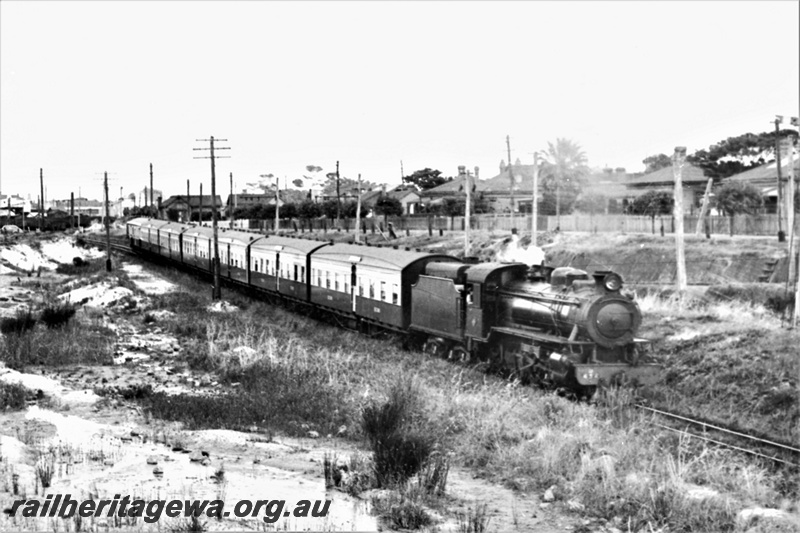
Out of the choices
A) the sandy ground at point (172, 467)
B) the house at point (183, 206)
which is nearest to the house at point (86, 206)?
the house at point (183, 206)

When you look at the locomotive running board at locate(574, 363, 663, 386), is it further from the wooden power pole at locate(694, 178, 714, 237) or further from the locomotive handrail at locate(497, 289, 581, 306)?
the wooden power pole at locate(694, 178, 714, 237)

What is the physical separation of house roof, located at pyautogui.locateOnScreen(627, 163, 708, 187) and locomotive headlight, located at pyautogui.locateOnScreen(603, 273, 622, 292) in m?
43.3

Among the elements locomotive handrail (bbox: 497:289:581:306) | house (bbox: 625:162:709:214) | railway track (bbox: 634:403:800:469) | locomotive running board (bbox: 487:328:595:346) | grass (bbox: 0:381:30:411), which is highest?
house (bbox: 625:162:709:214)

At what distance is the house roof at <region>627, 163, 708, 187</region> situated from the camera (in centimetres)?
5900

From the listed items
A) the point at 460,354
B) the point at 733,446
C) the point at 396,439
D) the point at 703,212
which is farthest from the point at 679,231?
the point at 396,439

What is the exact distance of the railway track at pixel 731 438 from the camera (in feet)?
45.4

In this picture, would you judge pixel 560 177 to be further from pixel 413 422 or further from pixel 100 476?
pixel 100 476

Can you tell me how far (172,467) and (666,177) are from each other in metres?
54.3

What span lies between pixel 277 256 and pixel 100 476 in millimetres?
24614

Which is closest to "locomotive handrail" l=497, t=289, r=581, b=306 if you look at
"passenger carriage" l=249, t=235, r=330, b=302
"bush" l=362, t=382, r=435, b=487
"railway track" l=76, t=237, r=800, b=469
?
"railway track" l=76, t=237, r=800, b=469

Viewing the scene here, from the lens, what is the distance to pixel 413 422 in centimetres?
1392

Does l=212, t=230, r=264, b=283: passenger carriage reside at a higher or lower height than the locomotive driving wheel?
higher

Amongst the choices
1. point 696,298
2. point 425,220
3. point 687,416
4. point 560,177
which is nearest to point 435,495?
point 687,416

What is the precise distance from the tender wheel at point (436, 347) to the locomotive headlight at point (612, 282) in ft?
19.5
